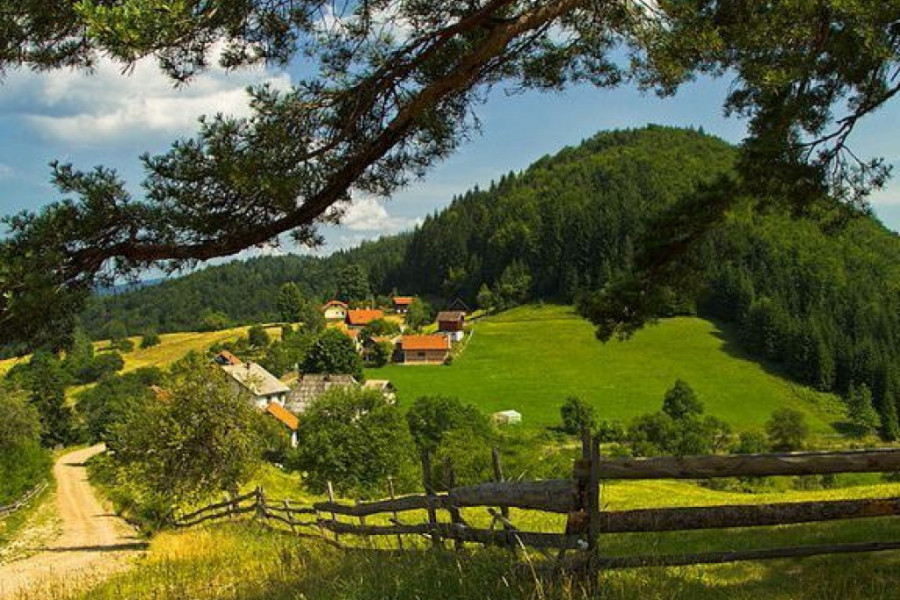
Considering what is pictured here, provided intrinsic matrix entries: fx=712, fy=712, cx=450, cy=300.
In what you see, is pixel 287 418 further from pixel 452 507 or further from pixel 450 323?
pixel 452 507

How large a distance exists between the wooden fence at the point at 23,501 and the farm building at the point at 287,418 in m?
21.2

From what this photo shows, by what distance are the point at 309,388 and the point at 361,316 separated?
56.8 m

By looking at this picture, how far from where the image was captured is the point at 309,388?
76.7 metres

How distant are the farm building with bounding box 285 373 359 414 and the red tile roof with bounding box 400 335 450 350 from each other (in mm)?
21688

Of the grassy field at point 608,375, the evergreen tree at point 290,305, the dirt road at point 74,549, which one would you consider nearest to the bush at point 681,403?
the grassy field at point 608,375

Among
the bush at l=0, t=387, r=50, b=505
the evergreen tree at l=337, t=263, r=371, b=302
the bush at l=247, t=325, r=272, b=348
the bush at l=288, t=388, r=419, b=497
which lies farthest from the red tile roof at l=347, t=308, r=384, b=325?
the bush at l=288, t=388, r=419, b=497

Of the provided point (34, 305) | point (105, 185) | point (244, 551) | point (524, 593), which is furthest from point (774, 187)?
point (244, 551)

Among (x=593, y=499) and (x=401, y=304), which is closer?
(x=593, y=499)

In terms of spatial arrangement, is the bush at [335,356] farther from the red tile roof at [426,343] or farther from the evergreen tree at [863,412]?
the evergreen tree at [863,412]

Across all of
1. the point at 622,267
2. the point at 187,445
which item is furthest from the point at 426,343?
the point at 187,445

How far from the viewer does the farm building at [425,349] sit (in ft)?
317

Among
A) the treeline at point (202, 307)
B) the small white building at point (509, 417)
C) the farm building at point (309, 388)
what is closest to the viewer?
the small white building at point (509, 417)

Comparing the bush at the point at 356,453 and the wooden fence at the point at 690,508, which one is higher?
the wooden fence at the point at 690,508

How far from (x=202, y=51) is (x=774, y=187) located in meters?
6.79
